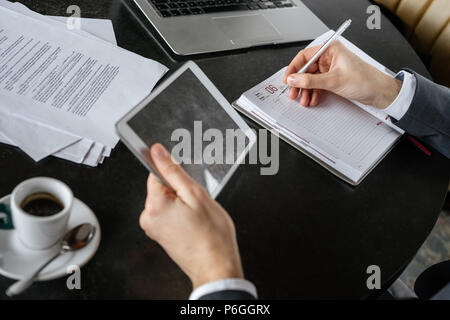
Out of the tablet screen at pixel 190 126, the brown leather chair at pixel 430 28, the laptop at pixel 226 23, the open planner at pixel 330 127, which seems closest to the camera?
the tablet screen at pixel 190 126

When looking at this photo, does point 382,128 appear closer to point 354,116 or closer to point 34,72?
point 354,116

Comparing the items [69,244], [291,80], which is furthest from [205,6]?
[69,244]

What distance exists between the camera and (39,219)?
1.59 ft

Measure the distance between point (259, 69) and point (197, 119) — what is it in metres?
0.30

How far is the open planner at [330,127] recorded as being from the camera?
2.50ft

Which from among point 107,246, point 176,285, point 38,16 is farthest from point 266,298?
point 38,16

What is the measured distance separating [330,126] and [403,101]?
169 millimetres

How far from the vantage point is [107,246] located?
583mm

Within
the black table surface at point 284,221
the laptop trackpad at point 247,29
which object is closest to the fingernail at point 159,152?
the black table surface at point 284,221

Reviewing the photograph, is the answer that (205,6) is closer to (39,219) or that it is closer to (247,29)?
(247,29)

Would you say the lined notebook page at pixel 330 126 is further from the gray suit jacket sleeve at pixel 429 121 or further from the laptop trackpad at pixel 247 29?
the laptop trackpad at pixel 247 29

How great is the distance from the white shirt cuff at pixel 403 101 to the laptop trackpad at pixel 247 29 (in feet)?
0.96
